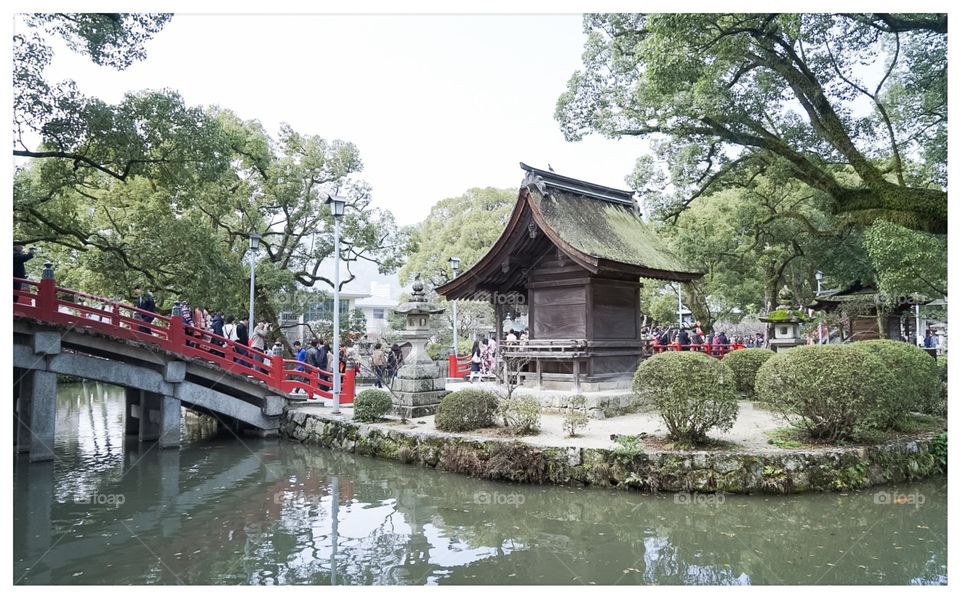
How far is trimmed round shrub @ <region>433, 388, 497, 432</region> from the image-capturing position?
38.7ft

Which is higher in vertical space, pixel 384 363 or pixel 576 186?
pixel 576 186

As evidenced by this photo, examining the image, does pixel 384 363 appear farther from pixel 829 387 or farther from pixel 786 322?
pixel 829 387

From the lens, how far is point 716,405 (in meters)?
9.71

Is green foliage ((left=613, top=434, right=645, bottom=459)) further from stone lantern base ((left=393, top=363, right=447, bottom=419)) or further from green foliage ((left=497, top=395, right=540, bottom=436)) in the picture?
stone lantern base ((left=393, top=363, right=447, bottom=419))

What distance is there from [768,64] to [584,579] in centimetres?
1129

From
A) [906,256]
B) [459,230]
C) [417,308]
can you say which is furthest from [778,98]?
[459,230]

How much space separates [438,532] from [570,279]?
8.50m

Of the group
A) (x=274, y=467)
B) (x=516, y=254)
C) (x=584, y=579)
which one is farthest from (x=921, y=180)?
(x=274, y=467)

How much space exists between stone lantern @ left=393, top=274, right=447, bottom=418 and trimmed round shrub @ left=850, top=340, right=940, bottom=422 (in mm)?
8681

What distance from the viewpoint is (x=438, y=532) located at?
25.4 feet

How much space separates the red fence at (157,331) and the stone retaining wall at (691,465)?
580cm

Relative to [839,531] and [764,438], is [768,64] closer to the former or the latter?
[764,438]

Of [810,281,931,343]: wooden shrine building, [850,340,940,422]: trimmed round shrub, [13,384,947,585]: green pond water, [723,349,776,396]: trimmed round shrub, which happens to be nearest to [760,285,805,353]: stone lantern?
[723,349,776,396]: trimmed round shrub

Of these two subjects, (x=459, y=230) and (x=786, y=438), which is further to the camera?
(x=459, y=230)
